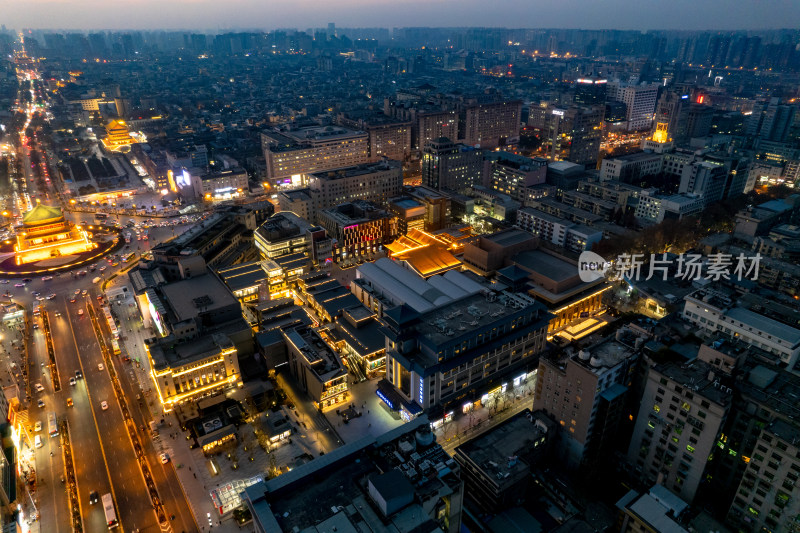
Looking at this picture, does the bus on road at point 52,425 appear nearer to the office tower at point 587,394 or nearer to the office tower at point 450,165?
the office tower at point 587,394

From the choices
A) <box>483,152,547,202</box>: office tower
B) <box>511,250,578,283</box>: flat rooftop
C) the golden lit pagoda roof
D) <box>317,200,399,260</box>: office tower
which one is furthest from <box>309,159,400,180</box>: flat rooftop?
the golden lit pagoda roof

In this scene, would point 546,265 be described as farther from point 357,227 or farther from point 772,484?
point 772,484

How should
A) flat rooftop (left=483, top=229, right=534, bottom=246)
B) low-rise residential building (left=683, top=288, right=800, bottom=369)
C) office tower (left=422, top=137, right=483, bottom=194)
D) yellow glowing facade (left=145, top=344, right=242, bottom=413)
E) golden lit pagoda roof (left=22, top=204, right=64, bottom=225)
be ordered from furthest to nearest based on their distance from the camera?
office tower (left=422, top=137, right=483, bottom=194) < golden lit pagoda roof (left=22, top=204, right=64, bottom=225) < flat rooftop (left=483, top=229, right=534, bottom=246) < low-rise residential building (left=683, top=288, right=800, bottom=369) < yellow glowing facade (left=145, top=344, right=242, bottom=413)

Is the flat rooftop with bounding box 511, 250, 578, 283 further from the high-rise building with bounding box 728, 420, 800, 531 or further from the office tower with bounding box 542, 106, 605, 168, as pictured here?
the office tower with bounding box 542, 106, 605, 168

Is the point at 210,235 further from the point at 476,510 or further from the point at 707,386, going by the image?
the point at 707,386

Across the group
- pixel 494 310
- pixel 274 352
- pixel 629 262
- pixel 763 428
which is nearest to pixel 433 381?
pixel 494 310

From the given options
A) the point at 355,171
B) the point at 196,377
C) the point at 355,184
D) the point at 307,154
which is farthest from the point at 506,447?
the point at 307,154
